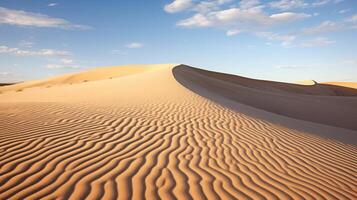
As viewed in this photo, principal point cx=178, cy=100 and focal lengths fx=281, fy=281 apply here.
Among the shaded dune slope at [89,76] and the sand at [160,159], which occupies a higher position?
the sand at [160,159]

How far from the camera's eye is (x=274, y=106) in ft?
62.4

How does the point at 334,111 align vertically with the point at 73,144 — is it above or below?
below

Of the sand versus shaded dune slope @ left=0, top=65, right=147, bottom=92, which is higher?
the sand

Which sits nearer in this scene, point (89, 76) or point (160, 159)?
point (160, 159)

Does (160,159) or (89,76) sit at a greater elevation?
(160,159)

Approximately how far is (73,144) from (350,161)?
5.61 meters

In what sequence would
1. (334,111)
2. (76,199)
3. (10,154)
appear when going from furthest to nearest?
(334,111) < (10,154) < (76,199)

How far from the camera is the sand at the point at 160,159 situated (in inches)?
147

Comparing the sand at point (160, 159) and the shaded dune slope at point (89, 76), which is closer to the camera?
the sand at point (160, 159)

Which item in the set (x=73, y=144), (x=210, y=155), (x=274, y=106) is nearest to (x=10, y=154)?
(x=73, y=144)

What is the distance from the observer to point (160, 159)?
15.9 feet

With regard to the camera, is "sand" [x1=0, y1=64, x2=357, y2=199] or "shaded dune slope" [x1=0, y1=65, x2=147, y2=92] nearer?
"sand" [x1=0, y1=64, x2=357, y2=199]

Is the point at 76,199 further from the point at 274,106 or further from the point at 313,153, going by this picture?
the point at 274,106

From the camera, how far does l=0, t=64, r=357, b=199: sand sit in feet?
12.3
